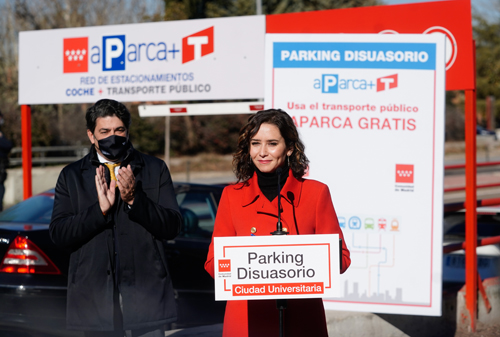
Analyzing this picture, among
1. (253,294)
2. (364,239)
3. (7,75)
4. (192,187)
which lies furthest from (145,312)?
(7,75)

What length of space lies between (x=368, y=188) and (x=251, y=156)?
2125mm

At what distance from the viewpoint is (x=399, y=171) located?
5035mm

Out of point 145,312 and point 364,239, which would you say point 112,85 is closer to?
point 364,239

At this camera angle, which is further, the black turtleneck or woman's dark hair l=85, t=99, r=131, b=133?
woman's dark hair l=85, t=99, r=131, b=133

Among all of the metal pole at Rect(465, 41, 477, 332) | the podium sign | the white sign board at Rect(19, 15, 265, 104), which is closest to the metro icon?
the white sign board at Rect(19, 15, 265, 104)

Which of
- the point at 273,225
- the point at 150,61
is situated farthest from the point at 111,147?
the point at 150,61

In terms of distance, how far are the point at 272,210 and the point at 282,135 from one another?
0.37 metres

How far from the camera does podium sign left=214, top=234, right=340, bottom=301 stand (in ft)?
9.01

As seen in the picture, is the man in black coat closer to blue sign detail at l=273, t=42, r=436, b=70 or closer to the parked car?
blue sign detail at l=273, t=42, r=436, b=70

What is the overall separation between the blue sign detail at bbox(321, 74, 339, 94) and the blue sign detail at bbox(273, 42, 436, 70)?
3.4 inches

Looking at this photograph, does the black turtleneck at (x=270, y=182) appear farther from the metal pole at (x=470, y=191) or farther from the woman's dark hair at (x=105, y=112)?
the metal pole at (x=470, y=191)

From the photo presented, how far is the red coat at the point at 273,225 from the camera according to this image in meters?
2.97

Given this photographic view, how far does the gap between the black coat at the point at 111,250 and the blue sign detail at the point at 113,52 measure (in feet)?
10.7

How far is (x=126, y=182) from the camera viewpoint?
3254 mm
